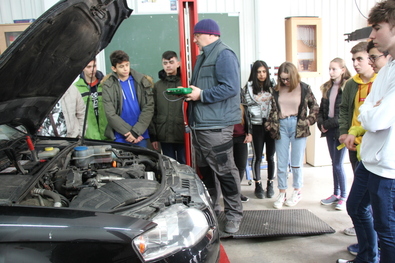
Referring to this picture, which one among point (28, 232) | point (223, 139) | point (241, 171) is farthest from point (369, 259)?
point (28, 232)

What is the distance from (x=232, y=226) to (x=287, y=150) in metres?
1.21

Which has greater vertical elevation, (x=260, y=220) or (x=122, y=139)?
(x=122, y=139)

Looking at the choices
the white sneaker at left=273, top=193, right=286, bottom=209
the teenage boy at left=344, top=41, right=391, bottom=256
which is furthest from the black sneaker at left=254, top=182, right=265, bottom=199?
the teenage boy at left=344, top=41, right=391, bottom=256

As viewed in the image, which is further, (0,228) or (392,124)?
(392,124)

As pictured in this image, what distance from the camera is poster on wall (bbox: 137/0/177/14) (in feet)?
16.1

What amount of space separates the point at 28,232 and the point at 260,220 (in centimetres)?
245

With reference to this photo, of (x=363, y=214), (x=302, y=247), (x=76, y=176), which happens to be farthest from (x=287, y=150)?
(x=76, y=176)

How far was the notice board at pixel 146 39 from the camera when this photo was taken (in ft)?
16.2

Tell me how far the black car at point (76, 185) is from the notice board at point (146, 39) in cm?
268

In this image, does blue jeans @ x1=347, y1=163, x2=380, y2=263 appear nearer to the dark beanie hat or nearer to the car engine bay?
the car engine bay

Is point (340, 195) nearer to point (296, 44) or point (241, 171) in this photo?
point (241, 171)

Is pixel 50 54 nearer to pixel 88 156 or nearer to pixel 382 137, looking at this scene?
pixel 88 156

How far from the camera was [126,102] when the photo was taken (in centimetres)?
375

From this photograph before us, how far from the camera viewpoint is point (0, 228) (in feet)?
4.18
